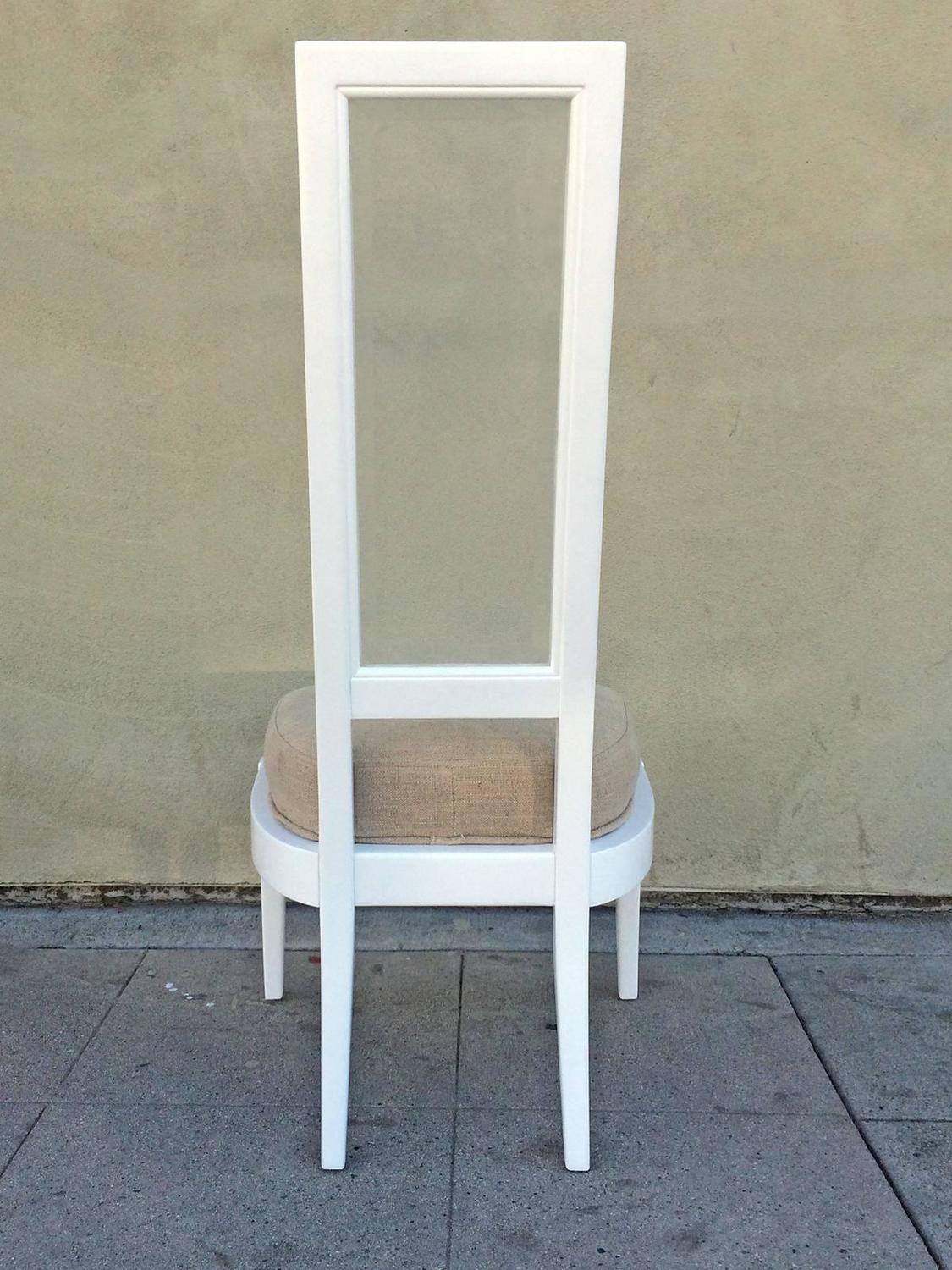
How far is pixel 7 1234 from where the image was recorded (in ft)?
5.79

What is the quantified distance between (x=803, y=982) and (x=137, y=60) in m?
2.61

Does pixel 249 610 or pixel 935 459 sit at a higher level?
pixel 935 459

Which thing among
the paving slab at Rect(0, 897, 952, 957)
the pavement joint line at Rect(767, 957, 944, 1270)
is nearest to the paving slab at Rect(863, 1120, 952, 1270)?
the pavement joint line at Rect(767, 957, 944, 1270)

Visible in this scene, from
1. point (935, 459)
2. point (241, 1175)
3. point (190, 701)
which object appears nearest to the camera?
point (241, 1175)

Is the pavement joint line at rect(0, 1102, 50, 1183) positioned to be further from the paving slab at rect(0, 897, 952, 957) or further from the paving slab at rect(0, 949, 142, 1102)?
the paving slab at rect(0, 897, 952, 957)

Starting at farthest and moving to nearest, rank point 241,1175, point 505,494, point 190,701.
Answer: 1. point 190,701
2. point 241,1175
3. point 505,494

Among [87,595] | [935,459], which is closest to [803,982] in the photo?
[935,459]

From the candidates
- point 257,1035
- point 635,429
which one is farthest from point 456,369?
point 257,1035

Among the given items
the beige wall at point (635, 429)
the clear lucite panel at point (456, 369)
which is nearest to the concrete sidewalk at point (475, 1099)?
the beige wall at point (635, 429)

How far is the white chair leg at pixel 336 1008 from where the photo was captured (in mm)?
1827

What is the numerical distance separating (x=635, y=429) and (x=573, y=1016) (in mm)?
1373

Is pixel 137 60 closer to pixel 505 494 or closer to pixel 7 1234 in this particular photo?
pixel 505 494

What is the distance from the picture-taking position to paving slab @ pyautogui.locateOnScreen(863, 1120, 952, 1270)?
1788mm

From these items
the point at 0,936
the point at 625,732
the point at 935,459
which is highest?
the point at 935,459
